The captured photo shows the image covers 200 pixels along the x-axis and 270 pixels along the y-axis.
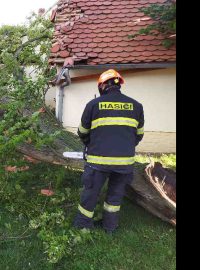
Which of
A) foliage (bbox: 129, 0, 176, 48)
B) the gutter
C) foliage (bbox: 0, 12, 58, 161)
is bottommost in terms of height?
the gutter

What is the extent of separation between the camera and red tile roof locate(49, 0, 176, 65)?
916cm

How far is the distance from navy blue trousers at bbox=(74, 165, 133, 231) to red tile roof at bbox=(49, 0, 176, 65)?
5.13 meters

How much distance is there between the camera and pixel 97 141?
168 inches

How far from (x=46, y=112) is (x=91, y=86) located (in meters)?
1.43

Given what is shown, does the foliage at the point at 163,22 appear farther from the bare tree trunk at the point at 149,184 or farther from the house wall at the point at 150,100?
the bare tree trunk at the point at 149,184

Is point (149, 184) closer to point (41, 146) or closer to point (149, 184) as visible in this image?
point (149, 184)

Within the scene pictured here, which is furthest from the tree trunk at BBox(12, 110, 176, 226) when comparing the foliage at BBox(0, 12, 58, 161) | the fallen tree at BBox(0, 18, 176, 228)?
the foliage at BBox(0, 12, 58, 161)

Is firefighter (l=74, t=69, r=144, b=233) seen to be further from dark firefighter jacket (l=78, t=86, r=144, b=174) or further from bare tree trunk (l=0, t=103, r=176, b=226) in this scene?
bare tree trunk (l=0, t=103, r=176, b=226)

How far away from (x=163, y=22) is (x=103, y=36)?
163cm

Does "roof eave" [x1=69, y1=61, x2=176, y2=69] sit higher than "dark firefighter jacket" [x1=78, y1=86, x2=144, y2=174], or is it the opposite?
"dark firefighter jacket" [x1=78, y1=86, x2=144, y2=174]

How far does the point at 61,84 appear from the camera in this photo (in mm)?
9438

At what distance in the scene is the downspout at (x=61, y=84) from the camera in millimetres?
9055
